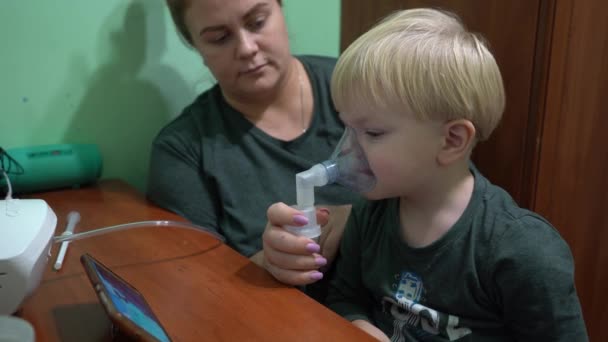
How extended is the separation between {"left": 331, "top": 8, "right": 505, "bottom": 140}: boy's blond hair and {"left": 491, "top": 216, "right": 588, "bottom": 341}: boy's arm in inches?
6.9

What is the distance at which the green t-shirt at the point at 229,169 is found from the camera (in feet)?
3.76

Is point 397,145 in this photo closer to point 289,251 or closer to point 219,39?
point 289,251

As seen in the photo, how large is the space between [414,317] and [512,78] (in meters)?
0.52

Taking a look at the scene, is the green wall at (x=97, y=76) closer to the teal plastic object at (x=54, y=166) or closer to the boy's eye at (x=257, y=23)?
the teal plastic object at (x=54, y=166)

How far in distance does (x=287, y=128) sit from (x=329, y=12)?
0.54 m

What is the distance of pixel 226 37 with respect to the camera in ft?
3.80

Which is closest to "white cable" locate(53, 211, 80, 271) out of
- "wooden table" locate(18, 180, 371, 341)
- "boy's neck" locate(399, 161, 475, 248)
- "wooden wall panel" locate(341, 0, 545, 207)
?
"wooden table" locate(18, 180, 371, 341)

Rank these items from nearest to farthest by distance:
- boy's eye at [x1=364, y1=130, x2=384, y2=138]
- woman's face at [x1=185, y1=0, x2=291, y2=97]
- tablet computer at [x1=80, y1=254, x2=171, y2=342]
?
tablet computer at [x1=80, y1=254, x2=171, y2=342] < boy's eye at [x1=364, y1=130, x2=384, y2=138] < woman's face at [x1=185, y1=0, x2=291, y2=97]

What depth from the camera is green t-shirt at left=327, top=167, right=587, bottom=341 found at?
0.75m

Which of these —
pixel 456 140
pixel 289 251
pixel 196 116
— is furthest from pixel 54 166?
pixel 456 140

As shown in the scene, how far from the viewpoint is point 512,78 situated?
107 cm

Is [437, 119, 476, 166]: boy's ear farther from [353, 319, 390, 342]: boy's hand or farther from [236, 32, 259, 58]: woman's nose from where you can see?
[236, 32, 259, 58]: woman's nose

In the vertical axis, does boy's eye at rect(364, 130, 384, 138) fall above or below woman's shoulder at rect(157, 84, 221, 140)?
above

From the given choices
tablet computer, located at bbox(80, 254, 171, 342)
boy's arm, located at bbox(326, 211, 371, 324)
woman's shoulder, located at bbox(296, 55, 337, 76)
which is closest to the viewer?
tablet computer, located at bbox(80, 254, 171, 342)
